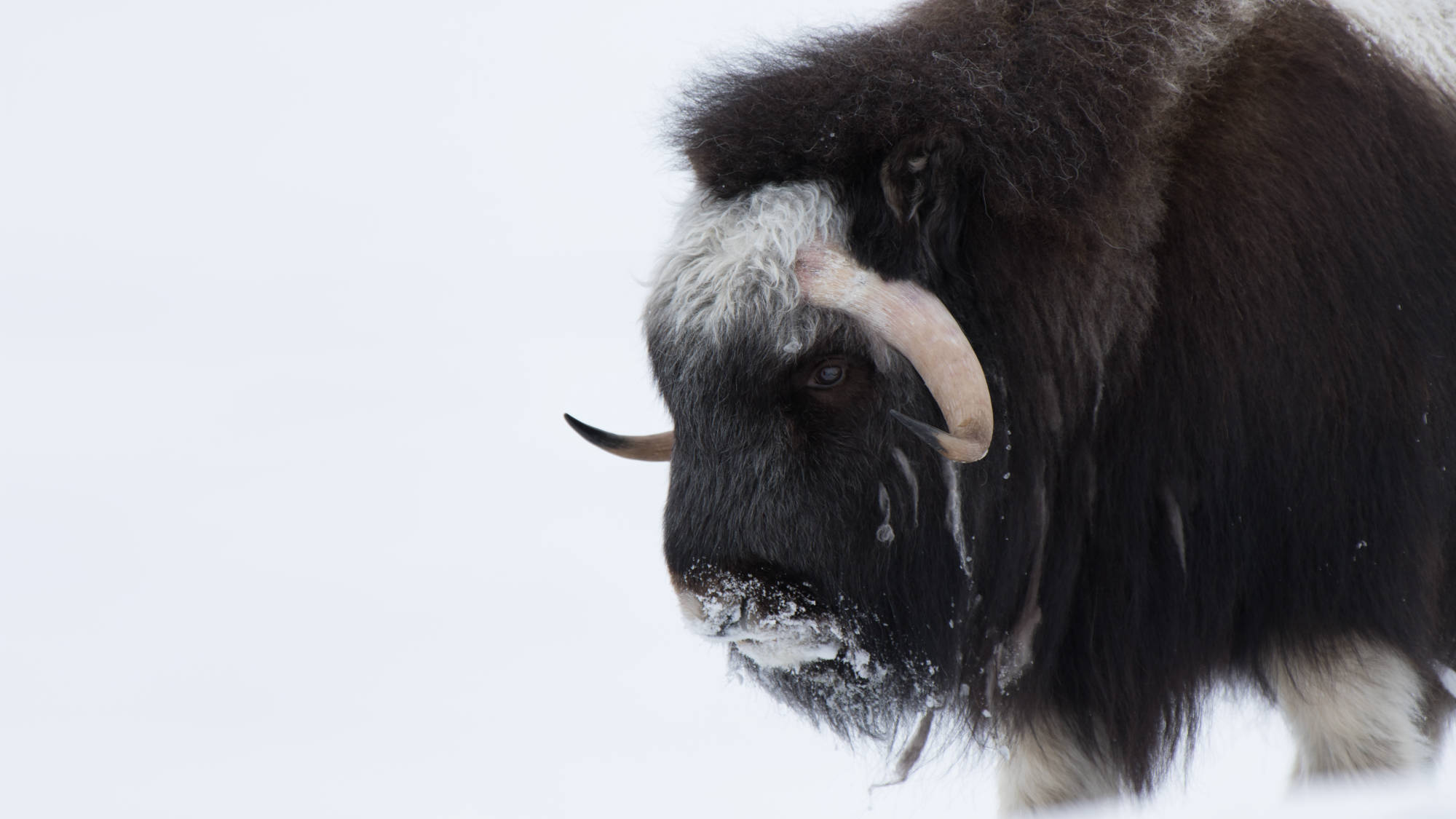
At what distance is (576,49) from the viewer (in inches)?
881

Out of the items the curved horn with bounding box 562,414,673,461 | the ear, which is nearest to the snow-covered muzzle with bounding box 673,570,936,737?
the curved horn with bounding box 562,414,673,461

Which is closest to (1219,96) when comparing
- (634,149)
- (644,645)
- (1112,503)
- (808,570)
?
(1112,503)

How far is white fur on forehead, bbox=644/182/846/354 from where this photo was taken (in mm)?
2338

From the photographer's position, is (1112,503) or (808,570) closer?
(808,570)

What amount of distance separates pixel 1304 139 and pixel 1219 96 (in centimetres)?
17

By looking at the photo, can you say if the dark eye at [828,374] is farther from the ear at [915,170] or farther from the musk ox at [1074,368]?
the ear at [915,170]

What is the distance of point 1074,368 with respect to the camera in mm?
2473

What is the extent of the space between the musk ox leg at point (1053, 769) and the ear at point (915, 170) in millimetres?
1090

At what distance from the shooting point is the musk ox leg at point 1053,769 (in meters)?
2.79

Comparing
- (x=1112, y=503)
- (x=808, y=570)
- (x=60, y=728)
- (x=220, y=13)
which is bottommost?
(x=220, y=13)

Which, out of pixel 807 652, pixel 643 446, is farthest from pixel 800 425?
pixel 643 446

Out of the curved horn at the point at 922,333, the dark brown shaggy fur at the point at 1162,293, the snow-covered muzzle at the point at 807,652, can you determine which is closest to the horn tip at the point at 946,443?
the curved horn at the point at 922,333

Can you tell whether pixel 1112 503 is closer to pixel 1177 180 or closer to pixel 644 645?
pixel 1177 180

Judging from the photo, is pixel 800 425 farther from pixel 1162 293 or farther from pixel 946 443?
pixel 1162 293
